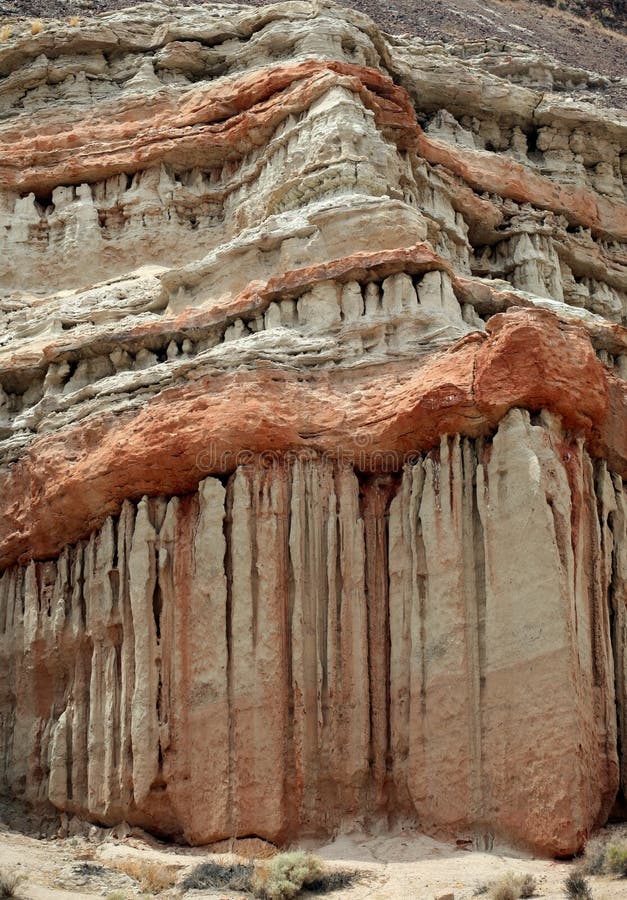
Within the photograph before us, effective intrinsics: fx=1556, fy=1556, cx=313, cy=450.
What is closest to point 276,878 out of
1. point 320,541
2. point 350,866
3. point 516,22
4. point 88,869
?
point 350,866

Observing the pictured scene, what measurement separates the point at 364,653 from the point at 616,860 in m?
4.31

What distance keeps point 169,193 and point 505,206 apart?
6587 mm

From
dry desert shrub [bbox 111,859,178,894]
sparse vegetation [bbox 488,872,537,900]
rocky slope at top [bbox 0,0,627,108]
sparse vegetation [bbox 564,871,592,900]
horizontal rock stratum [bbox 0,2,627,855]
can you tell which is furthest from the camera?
rocky slope at top [bbox 0,0,627,108]

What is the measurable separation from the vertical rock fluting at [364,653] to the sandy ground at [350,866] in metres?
0.35

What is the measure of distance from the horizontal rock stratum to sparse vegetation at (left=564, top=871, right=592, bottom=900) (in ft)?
5.40

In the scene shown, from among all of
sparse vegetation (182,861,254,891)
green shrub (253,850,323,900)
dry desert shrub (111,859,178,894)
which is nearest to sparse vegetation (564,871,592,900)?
green shrub (253,850,323,900)

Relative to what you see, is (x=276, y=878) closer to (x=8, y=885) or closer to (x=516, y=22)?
(x=8, y=885)

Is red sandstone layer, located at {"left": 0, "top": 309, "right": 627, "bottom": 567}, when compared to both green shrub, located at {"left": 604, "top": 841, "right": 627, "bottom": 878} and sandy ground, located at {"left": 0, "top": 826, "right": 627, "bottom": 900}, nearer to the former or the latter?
sandy ground, located at {"left": 0, "top": 826, "right": 627, "bottom": 900}

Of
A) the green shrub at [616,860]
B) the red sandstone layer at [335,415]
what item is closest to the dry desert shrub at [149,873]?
the green shrub at [616,860]

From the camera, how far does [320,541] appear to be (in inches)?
749

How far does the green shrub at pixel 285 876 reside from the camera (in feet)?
50.6

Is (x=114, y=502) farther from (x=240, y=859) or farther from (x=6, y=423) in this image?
(x=240, y=859)

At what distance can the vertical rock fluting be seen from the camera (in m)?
17.3

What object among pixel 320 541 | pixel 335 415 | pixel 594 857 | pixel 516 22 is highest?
pixel 516 22
